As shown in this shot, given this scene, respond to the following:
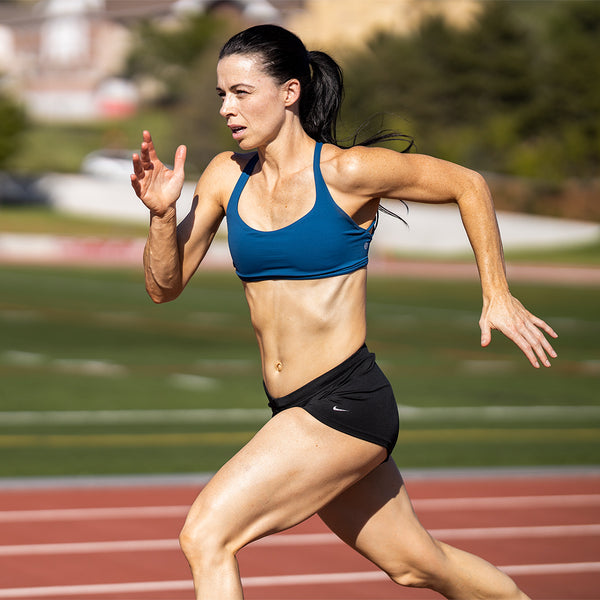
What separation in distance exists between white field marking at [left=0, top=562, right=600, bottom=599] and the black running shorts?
2433mm

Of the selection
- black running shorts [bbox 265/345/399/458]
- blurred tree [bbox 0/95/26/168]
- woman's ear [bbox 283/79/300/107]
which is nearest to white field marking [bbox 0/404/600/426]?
black running shorts [bbox 265/345/399/458]

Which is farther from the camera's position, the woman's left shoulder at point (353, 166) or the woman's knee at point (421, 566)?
the woman's knee at point (421, 566)

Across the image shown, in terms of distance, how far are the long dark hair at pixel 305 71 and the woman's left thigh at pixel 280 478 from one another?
105 centimetres

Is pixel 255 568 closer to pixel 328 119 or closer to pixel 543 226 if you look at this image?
pixel 328 119

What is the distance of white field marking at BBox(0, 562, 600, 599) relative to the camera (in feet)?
21.2

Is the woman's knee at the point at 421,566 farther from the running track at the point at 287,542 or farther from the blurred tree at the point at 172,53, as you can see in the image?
the blurred tree at the point at 172,53

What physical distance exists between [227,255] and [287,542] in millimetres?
30761

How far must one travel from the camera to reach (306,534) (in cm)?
771

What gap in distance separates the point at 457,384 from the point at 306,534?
7.27 meters

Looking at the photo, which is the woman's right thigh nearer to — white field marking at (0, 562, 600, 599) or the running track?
the running track

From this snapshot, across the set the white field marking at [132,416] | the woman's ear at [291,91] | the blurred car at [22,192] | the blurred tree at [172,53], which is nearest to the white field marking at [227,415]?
the white field marking at [132,416]

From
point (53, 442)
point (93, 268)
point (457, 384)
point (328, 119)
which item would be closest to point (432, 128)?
point (93, 268)

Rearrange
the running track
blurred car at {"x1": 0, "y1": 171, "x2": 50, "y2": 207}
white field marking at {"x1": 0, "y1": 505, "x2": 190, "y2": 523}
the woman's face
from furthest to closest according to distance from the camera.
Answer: blurred car at {"x1": 0, "y1": 171, "x2": 50, "y2": 207} < white field marking at {"x1": 0, "y1": 505, "x2": 190, "y2": 523} < the running track < the woman's face

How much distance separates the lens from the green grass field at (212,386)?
34.7 ft
